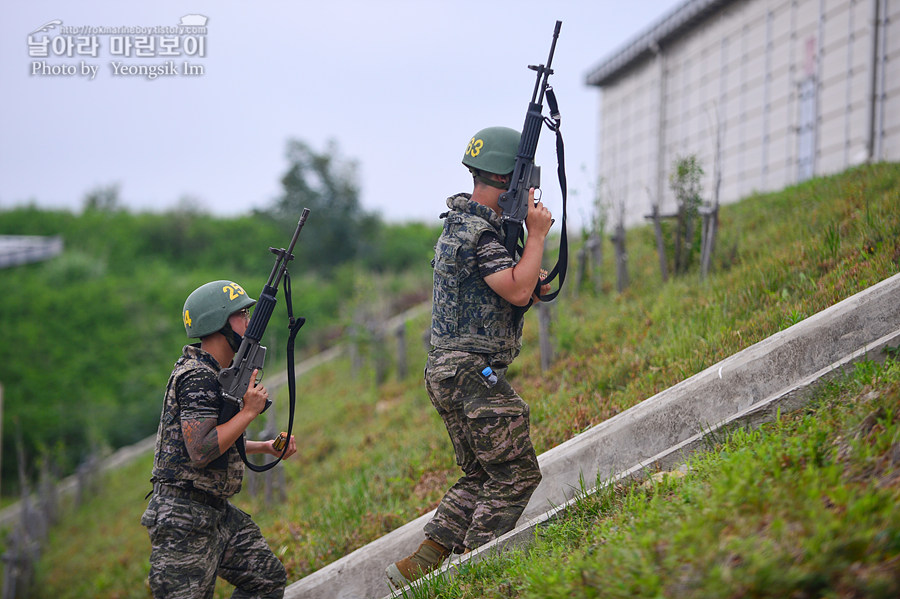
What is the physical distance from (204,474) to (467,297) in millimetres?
1737

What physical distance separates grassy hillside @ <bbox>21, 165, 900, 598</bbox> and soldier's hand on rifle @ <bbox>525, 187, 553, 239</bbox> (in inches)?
55.4

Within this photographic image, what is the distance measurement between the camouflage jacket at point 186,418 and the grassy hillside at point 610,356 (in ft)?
5.90

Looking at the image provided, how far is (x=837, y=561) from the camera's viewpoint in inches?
91.5

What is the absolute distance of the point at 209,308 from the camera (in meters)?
4.14

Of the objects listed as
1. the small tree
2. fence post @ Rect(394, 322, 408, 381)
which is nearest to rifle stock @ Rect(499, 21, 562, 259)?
the small tree

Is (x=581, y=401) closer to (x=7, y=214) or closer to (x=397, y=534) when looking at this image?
(x=397, y=534)

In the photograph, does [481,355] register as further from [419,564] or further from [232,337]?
[232,337]

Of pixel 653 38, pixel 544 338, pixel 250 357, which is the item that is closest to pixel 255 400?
pixel 250 357

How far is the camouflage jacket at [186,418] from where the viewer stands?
383 centimetres

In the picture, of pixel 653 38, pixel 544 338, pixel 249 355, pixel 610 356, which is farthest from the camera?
pixel 653 38

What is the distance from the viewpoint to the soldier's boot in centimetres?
389

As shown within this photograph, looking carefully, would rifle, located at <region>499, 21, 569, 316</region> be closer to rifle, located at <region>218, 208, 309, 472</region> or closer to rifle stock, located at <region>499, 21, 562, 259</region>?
rifle stock, located at <region>499, 21, 562, 259</region>

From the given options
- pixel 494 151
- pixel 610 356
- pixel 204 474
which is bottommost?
pixel 204 474

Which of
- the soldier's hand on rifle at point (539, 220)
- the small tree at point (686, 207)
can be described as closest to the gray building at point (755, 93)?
the small tree at point (686, 207)
